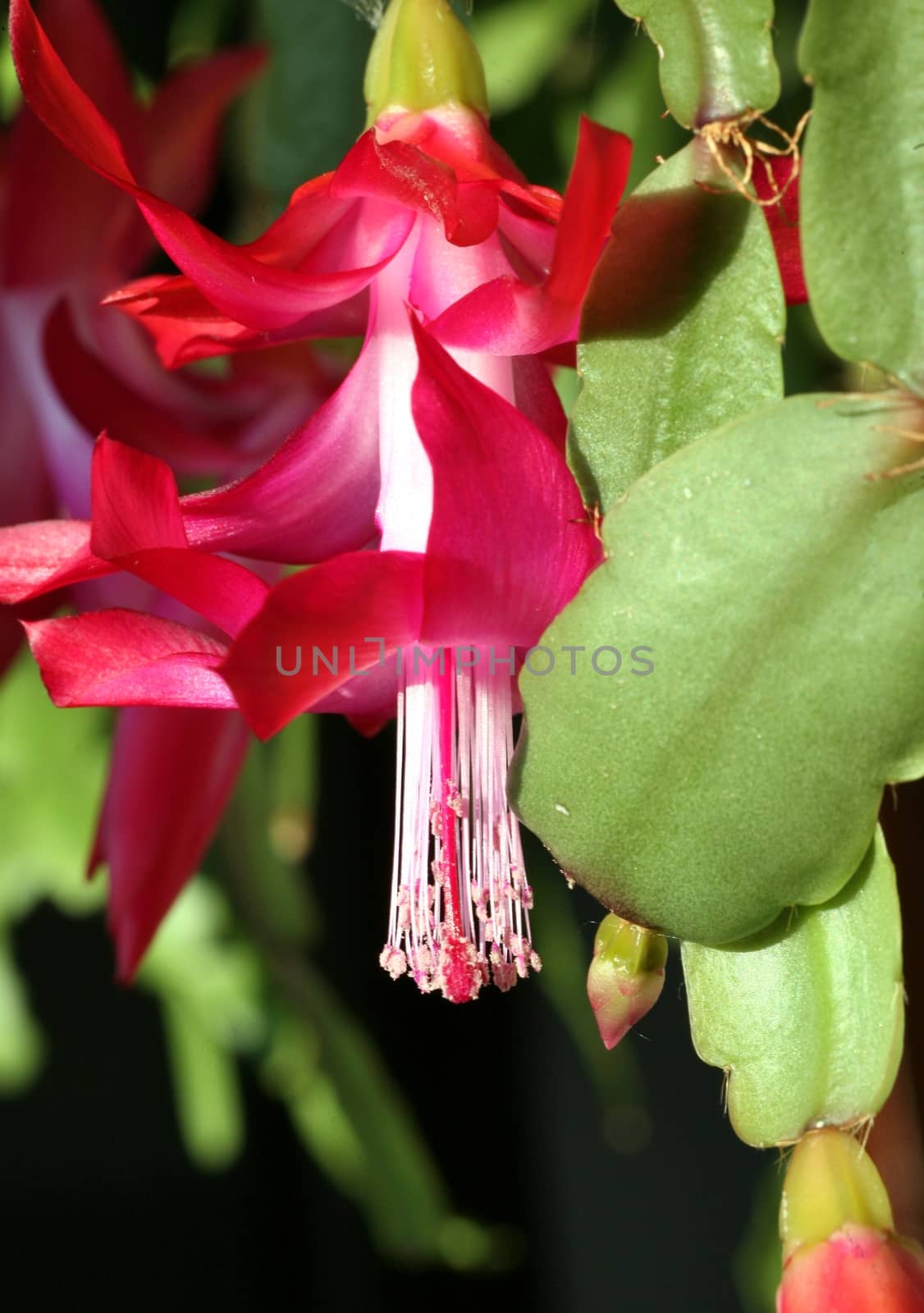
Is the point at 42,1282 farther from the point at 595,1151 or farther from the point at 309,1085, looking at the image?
the point at 595,1151

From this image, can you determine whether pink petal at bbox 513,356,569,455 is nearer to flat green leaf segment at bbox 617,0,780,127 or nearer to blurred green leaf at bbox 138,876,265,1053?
flat green leaf segment at bbox 617,0,780,127

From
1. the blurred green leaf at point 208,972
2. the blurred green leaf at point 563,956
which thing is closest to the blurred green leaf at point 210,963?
the blurred green leaf at point 208,972

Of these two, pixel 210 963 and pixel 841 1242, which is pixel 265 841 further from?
pixel 841 1242

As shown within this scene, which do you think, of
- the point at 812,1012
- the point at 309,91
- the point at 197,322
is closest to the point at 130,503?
the point at 197,322

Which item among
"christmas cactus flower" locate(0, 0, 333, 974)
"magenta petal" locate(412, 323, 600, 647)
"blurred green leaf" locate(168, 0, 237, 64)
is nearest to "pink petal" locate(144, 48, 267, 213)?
"christmas cactus flower" locate(0, 0, 333, 974)

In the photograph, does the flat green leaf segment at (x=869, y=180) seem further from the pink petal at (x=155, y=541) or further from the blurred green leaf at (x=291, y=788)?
the blurred green leaf at (x=291, y=788)

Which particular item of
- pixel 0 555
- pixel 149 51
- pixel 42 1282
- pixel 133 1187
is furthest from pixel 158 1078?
pixel 0 555
